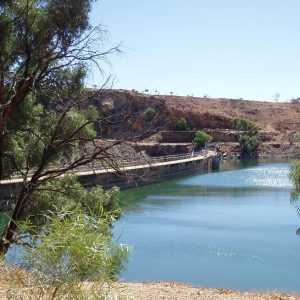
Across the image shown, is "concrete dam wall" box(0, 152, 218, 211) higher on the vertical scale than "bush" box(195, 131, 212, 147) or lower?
lower

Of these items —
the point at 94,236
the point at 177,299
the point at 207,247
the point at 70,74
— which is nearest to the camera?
the point at 94,236

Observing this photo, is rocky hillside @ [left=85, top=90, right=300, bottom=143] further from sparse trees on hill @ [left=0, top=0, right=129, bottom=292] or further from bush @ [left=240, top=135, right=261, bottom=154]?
sparse trees on hill @ [left=0, top=0, right=129, bottom=292]

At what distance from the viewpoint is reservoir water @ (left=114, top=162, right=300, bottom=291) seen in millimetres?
14410

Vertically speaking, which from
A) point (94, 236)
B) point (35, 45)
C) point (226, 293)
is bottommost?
point (226, 293)

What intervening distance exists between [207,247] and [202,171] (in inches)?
1378

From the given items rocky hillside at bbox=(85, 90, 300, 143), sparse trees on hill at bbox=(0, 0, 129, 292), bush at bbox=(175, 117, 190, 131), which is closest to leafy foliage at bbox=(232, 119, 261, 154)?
rocky hillside at bbox=(85, 90, 300, 143)

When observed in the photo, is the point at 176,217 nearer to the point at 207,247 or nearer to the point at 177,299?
the point at 207,247

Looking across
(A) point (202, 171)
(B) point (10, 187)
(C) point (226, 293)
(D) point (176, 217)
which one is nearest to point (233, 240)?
(D) point (176, 217)

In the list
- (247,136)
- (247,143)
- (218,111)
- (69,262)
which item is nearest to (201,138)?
(247,143)

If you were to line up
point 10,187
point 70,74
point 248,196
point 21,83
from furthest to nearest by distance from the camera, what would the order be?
point 248,196 < point 10,187 < point 70,74 < point 21,83

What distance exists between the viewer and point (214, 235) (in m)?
20.5

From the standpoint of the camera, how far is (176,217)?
83.8 feet

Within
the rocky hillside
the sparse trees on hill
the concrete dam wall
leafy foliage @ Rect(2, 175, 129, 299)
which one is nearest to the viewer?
leafy foliage @ Rect(2, 175, 129, 299)

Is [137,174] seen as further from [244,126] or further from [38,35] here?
[244,126]
